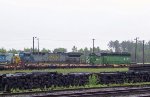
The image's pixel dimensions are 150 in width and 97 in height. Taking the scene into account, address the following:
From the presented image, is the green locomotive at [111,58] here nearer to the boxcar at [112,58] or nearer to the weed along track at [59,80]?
the boxcar at [112,58]

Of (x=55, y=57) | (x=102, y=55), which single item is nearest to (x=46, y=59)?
(x=55, y=57)

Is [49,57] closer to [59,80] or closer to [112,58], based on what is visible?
[112,58]

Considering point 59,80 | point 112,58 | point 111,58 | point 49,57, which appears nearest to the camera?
point 59,80

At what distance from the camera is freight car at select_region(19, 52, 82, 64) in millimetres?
84375

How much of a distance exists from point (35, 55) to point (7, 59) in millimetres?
6712

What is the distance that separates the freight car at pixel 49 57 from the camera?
8438cm

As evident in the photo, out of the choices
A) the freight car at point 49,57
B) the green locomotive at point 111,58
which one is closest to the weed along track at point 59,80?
the green locomotive at point 111,58

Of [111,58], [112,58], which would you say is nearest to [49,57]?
[111,58]

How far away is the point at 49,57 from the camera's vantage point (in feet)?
283

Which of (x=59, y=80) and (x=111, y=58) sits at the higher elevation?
(x=111, y=58)

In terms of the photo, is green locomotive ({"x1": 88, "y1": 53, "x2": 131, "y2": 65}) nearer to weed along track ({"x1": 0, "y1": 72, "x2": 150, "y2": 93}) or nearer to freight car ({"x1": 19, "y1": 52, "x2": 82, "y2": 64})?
freight car ({"x1": 19, "y1": 52, "x2": 82, "y2": 64})

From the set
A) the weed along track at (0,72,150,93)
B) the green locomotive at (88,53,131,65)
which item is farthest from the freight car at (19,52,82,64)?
the weed along track at (0,72,150,93)

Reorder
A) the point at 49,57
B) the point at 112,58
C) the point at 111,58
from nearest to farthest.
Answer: the point at 111,58 < the point at 112,58 < the point at 49,57

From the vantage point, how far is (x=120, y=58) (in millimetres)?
80875
